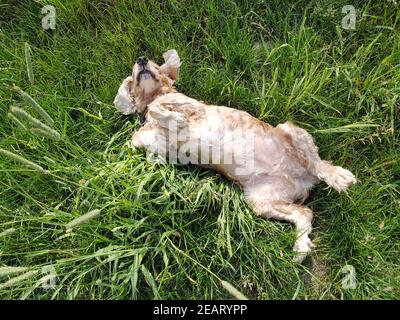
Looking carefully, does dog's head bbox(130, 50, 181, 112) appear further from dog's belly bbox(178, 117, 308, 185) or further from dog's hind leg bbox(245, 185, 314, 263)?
dog's hind leg bbox(245, 185, 314, 263)

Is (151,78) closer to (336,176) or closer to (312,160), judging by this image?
(312,160)

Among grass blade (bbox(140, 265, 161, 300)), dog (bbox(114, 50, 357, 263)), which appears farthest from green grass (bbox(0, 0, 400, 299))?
dog (bbox(114, 50, 357, 263))

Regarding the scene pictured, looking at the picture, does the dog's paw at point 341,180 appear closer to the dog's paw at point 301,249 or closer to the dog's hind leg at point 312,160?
the dog's hind leg at point 312,160

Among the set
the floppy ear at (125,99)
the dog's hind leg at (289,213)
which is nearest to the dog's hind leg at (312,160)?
the dog's hind leg at (289,213)

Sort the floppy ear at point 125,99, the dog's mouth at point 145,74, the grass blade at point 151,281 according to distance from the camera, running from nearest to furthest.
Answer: the grass blade at point 151,281
the dog's mouth at point 145,74
the floppy ear at point 125,99

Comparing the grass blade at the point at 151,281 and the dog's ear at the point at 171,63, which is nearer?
the grass blade at the point at 151,281

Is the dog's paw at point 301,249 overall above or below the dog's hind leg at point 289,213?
below

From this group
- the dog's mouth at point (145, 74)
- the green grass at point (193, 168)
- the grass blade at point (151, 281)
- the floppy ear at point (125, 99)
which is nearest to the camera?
the grass blade at point (151, 281)
